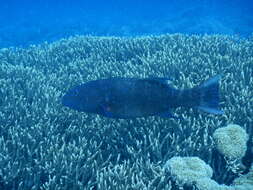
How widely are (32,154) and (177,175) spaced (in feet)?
6.86

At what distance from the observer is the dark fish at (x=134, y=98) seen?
373 centimetres

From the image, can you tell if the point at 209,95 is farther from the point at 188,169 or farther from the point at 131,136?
the point at 131,136

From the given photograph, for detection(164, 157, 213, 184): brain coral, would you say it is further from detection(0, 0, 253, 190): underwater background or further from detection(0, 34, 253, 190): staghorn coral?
detection(0, 34, 253, 190): staghorn coral

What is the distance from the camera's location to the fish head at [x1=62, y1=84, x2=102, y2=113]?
3812 millimetres

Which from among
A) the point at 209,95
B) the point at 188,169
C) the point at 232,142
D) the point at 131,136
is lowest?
the point at 188,169

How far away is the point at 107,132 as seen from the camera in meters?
4.83

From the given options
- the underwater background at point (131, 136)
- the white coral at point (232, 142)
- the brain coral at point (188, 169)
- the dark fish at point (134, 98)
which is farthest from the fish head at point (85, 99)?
the white coral at point (232, 142)

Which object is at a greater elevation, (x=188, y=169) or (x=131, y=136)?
(x=131, y=136)

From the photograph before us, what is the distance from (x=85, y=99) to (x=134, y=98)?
61 centimetres

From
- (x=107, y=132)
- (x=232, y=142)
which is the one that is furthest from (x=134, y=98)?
(x=232, y=142)

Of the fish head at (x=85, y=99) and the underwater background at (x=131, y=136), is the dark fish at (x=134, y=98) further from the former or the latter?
the underwater background at (x=131, y=136)

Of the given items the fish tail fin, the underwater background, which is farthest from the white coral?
the fish tail fin

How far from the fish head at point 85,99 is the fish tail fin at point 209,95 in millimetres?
1242

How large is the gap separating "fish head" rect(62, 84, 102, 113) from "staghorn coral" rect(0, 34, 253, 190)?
2.60ft
